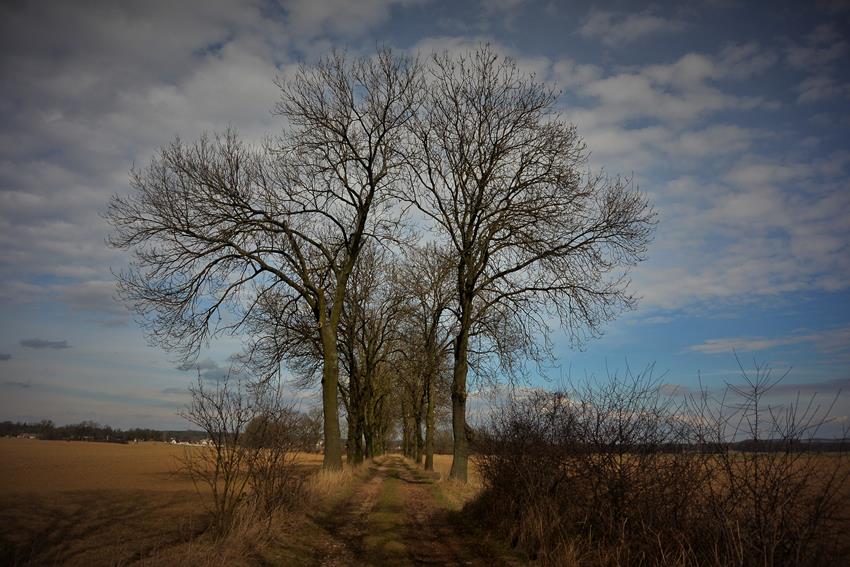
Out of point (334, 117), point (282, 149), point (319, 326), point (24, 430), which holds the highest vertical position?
point (334, 117)

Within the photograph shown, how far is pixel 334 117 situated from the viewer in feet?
57.7

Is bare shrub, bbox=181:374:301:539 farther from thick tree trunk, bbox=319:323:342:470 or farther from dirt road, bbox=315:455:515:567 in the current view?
thick tree trunk, bbox=319:323:342:470

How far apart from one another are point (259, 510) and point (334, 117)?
43.4ft

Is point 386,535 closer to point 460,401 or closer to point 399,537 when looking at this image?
point 399,537

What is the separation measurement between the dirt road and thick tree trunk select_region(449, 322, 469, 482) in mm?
3077

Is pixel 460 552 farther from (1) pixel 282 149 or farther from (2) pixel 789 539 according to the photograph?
(1) pixel 282 149

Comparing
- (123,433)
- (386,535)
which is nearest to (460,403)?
(386,535)

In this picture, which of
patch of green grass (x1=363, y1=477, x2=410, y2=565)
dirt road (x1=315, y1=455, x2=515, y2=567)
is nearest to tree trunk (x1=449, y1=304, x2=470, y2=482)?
dirt road (x1=315, y1=455, x2=515, y2=567)

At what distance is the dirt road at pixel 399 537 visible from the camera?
26.5ft

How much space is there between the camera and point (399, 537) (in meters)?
9.88

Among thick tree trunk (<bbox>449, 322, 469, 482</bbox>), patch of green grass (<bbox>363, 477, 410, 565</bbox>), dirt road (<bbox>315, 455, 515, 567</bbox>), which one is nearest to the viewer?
dirt road (<bbox>315, 455, 515, 567</bbox>)

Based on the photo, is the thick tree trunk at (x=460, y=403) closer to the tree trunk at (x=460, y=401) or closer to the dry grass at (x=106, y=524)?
→ the tree trunk at (x=460, y=401)

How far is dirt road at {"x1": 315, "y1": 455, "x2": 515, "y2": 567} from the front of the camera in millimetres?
8062

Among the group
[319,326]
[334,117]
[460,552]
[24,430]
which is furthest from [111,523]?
[24,430]
